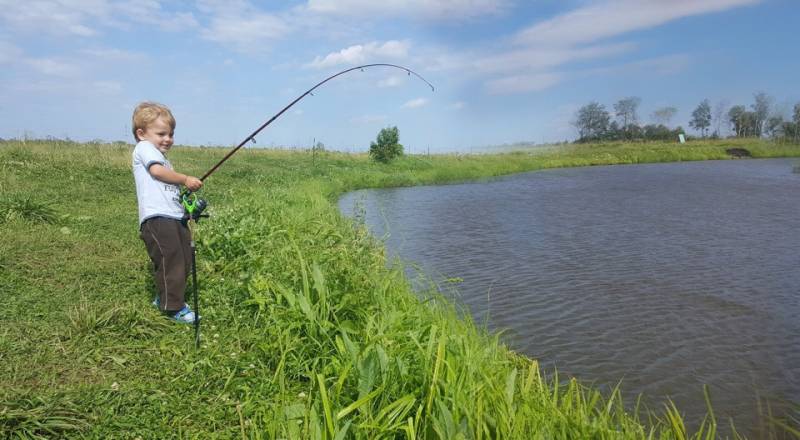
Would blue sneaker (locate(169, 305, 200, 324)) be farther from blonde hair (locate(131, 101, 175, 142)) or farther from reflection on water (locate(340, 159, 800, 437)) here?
reflection on water (locate(340, 159, 800, 437))

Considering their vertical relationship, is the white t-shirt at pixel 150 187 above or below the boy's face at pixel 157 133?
below

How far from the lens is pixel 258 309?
4703mm

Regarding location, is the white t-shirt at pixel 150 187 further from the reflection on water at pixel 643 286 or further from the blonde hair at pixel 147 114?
the reflection on water at pixel 643 286

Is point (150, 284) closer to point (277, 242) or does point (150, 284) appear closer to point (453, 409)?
point (277, 242)

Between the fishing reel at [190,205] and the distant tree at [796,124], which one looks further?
the distant tree at [796,124]

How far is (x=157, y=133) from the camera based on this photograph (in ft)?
14.9

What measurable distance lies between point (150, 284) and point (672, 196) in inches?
767

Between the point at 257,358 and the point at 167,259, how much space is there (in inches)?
53.0

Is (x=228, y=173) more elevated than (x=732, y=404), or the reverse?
(x=228, y=173)

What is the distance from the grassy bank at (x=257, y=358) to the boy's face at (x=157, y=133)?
1.46 metres

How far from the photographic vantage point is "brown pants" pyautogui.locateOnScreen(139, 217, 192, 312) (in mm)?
4512

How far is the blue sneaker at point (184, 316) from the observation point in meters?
4.49

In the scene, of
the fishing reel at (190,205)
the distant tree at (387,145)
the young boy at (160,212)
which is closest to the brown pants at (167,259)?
the young boy at (160,212)

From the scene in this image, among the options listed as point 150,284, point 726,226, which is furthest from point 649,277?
point 150,284
